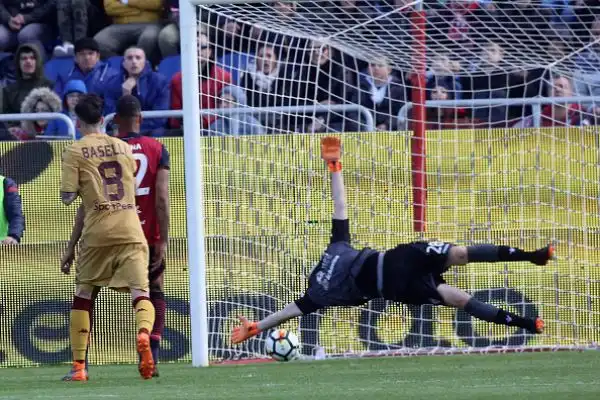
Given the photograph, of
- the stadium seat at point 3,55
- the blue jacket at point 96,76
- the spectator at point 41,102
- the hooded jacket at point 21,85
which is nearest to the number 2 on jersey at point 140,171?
the spectator at point 41,102

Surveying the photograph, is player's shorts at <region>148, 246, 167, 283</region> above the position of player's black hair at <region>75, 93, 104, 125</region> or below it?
below

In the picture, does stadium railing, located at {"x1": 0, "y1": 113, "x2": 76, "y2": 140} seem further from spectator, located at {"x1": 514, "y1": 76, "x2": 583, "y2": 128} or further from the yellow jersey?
spectator, located at {"x1": 514, "y1": 76, "x2": 583, "y2": 128}

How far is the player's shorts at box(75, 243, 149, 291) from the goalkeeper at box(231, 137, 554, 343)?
1.51 m

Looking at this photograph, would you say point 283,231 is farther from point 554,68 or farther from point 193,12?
point 554,68

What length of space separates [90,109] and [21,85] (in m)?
5.89

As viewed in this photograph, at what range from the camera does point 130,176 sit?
351 inches

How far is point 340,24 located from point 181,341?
3.21 meters

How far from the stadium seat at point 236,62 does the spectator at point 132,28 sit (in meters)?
3.51

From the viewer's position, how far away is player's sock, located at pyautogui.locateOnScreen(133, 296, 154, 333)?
8.80 metres

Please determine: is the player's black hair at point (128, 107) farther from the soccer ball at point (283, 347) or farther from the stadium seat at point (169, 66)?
the stadium seat at point (169, 66)

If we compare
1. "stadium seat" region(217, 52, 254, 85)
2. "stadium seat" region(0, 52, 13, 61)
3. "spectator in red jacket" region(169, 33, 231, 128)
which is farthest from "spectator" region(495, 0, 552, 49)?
"stadium seat" region(0, 52, 13, 61)

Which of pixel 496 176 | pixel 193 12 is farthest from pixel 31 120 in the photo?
pixel 496 176

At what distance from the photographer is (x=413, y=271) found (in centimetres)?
965

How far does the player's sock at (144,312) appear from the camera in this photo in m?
8.80
